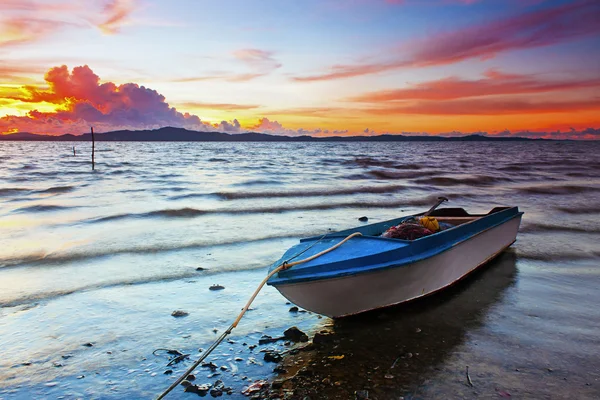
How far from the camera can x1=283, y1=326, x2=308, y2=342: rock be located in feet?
17.4

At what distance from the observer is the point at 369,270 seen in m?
5.20

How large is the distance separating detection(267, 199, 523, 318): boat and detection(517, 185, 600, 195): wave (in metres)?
19.0

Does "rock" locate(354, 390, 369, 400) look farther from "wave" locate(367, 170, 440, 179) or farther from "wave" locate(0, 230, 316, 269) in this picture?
"wave" locate(367, 170, 440, 179)

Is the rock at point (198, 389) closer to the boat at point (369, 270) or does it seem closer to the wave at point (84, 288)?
the boat at point (369, 270)

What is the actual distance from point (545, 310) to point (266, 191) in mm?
18255

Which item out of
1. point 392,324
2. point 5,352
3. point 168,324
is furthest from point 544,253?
point 5,352

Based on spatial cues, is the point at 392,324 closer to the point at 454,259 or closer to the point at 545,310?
the point at 454,259

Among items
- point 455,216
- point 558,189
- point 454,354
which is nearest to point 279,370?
point 454,354

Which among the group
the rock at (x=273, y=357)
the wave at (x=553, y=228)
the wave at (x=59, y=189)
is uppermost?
the wave at (x=553, y=228)

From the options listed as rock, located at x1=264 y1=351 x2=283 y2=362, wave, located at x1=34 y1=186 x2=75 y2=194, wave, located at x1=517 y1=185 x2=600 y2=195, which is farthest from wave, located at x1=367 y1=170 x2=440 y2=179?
rock, located at x1=264 y1=351 x2=283 y2=362

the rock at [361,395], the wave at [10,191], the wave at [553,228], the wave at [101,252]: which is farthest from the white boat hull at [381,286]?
the wave at [10,191]

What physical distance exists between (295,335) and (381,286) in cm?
127

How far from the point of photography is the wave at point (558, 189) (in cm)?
2305

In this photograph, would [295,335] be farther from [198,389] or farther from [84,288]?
[84,288]
